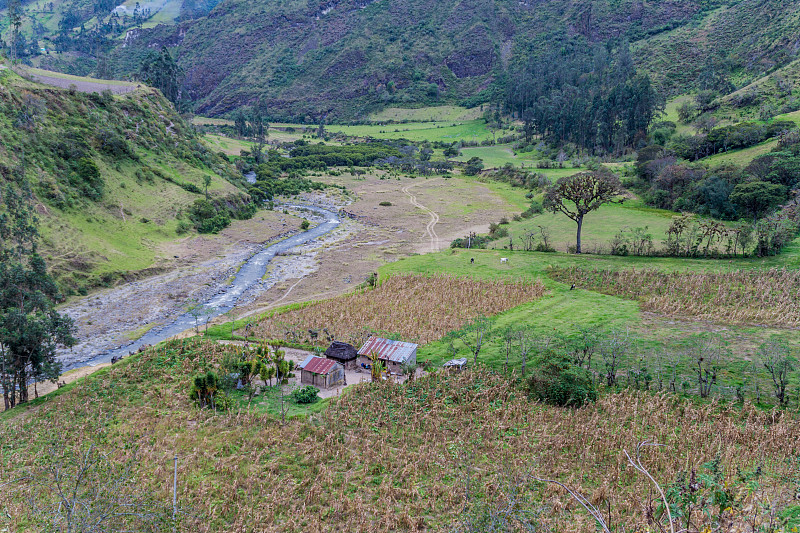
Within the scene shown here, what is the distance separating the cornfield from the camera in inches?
1371

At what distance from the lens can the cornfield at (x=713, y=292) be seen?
34819mm

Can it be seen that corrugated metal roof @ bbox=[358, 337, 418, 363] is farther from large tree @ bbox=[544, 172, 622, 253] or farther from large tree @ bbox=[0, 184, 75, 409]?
large tree @ bbox=[544, 172, 622, 253]

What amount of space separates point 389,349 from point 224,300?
2394cm

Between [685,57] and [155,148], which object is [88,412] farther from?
[685,57]

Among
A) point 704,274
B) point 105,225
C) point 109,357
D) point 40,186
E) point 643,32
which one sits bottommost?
point 109,357

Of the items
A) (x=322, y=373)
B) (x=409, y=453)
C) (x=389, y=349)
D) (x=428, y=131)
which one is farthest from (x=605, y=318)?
(x=428, y=131)

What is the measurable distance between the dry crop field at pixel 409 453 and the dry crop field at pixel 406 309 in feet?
30.4

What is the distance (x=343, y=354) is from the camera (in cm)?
3312

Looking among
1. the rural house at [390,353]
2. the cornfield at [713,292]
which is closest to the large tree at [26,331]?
the rural house at [390,353]

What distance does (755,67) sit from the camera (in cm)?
11288

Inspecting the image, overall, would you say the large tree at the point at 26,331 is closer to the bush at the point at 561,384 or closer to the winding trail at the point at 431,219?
the bush at the point at 561,384

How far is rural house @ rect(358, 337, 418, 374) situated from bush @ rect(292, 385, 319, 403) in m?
4.90

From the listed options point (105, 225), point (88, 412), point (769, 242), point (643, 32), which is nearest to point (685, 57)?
point (643, 32)

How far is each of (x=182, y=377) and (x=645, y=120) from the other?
100345 millimetres
